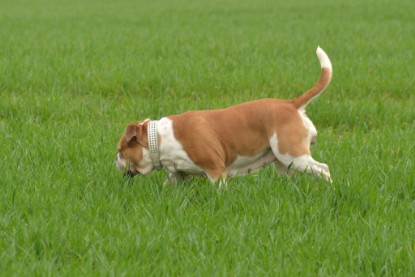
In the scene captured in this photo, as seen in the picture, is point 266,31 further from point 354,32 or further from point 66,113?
point 66,113

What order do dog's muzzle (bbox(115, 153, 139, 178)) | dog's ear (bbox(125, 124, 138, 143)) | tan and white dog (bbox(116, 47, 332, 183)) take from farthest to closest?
dog's muzzle (bbox(115, 153, 139, 178)) < dog's ear (bbox(125, 124, 138, 143)) < tan and white dog (bbox(116, 47, 332, 183))

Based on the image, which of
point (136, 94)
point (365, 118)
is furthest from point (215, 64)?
point (365, 118)

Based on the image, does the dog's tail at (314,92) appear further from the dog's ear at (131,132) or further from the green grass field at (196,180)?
the dog's ear at (131,132)

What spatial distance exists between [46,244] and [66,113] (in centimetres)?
412

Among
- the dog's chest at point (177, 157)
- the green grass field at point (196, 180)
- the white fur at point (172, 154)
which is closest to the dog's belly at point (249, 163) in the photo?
the dog's chest at point (177, 157)

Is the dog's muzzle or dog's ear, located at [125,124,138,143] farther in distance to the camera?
the dog's muzzle

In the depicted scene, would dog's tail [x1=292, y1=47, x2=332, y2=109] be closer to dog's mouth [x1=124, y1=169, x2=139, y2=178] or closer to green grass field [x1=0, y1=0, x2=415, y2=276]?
green grass field [x1=0, y1=0, x2=415, y2=276]

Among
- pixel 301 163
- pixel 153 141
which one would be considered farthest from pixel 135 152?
pixel 301 163

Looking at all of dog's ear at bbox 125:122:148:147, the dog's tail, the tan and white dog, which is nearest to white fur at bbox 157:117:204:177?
the tan and white dog

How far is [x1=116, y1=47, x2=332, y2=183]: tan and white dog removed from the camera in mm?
5254

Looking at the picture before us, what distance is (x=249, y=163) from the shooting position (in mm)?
5578

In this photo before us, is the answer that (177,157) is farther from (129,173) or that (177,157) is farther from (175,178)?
(129,173)

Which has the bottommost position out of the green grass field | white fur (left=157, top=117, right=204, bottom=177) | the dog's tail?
the green grass field

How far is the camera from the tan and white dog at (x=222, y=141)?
5254 mm
